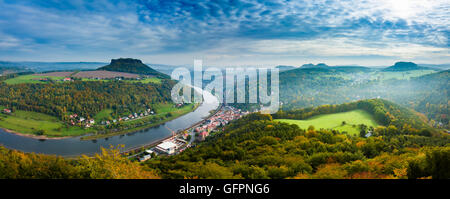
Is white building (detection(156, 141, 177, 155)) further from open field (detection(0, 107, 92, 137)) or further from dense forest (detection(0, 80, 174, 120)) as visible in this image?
dense forest (detection(0, 80, 174, 120))

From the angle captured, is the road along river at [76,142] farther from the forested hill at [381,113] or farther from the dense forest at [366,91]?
the dense forest at [366,91]

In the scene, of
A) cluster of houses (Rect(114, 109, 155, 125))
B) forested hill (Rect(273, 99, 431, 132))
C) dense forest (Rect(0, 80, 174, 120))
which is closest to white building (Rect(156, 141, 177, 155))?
forested hill (Rect(273, 99, 431, 132))

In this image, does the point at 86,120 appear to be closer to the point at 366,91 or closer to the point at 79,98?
the point at 79,98

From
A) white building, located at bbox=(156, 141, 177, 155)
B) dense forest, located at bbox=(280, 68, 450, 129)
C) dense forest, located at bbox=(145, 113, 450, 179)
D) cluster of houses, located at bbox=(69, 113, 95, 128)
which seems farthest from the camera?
dense forest, located at bbox=(280, 68, 450, 129)

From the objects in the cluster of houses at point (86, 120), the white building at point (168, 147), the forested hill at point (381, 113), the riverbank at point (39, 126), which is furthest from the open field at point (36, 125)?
the forested hill at point (381, 113)
